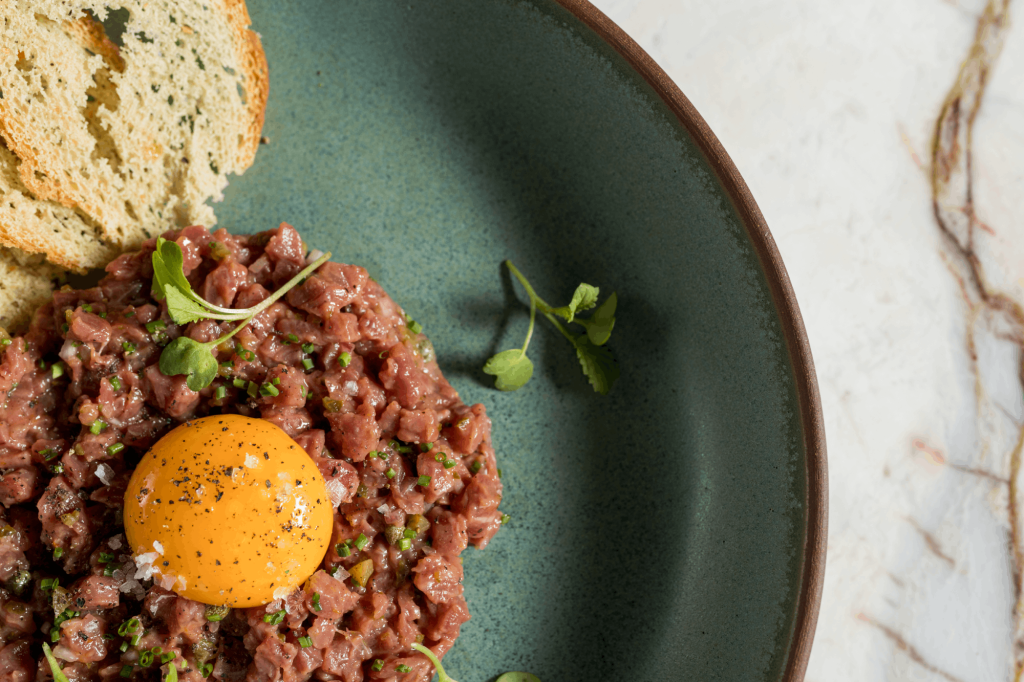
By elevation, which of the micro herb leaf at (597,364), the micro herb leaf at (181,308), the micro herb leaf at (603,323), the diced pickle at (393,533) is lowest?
the diced pickle at (393,533)

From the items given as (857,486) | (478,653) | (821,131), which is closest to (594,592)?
(478,653)

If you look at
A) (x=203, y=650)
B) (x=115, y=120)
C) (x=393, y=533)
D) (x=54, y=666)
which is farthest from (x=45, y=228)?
(x=393, y=533)

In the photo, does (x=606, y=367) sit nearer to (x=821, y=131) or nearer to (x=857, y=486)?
(x=857, y=486)

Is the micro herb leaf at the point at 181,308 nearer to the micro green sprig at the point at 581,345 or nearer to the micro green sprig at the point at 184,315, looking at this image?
the micro green sprig at the point at 184,315

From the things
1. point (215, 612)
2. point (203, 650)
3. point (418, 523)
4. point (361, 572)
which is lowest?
point (203, 650)

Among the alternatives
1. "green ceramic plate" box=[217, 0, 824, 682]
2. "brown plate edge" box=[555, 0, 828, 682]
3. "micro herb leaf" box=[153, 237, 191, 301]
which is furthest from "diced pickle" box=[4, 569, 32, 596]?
"brown plate edge" box=[555, 0, 828, 682]

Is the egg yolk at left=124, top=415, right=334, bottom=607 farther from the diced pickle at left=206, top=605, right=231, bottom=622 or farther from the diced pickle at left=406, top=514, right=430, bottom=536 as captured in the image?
the diced pickle at left=406, top=514, right=430, bottom=536

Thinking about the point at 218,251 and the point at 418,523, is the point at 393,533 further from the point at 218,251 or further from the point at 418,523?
the point at 218,251

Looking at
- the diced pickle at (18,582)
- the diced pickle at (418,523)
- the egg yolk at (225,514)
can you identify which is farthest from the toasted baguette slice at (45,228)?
the diced pickle at (418,523)
